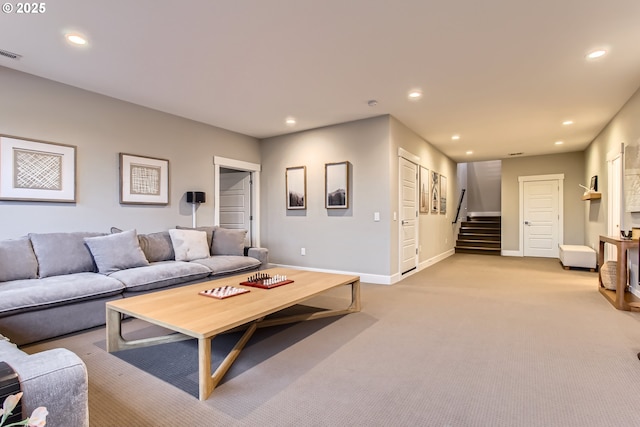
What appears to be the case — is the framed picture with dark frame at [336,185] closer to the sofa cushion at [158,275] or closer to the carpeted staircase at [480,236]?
Answer: the sofa cushion at [158,275]

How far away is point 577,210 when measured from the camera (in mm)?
7477

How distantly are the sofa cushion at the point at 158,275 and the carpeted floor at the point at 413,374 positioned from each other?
385 millimetres

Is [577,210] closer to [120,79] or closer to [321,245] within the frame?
[321,245]

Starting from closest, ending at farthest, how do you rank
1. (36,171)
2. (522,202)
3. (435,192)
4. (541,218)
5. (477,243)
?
(36,171) < (435,192) < (541,218) < (522,202) < (477,243)

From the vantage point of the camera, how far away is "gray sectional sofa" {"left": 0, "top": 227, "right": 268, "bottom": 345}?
8.40 ft

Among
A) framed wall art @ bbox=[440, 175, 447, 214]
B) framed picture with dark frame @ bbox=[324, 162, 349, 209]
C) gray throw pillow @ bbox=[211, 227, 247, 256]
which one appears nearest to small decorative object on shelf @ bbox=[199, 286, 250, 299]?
gray throw pillow @ bbox=[211, 227, 247, 256]

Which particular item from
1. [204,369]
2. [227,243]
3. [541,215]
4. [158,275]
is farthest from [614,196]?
[158,275]

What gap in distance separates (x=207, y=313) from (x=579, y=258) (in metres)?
6.78

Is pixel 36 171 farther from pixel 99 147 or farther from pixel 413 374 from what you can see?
pixel 413 374

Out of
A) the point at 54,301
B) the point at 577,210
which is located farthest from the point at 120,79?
the point at 577,210

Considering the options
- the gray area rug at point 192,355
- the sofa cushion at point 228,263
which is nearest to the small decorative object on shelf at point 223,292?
the gray area rug at point 192,355

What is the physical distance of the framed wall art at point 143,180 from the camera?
4125 millimetres

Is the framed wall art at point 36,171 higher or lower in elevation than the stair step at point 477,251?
higher

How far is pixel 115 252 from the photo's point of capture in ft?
11.3
